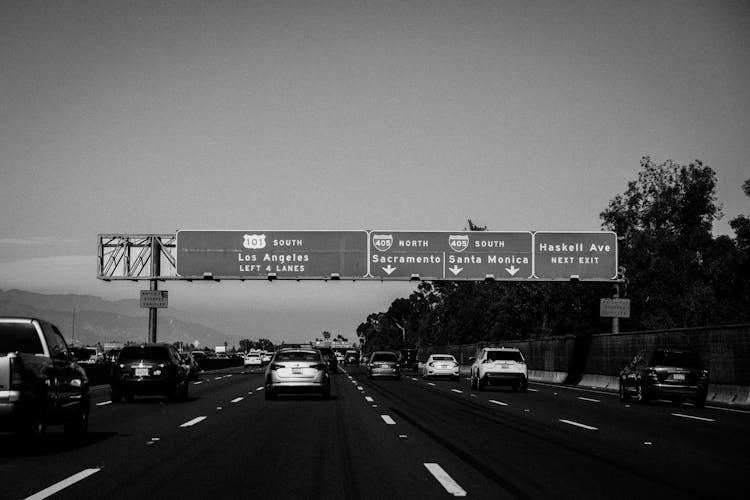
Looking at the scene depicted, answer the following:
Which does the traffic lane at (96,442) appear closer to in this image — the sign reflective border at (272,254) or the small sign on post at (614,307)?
the sign reflective border at (272,254)

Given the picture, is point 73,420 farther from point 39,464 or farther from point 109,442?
point 39,464

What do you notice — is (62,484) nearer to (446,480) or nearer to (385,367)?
(446,480)

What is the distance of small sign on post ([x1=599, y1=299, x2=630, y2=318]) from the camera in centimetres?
4659

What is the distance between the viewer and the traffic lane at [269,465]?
32.6 ft

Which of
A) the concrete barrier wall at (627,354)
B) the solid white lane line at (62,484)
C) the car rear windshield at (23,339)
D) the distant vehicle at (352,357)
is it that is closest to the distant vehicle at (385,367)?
the concrete barrier wall at (627,354)

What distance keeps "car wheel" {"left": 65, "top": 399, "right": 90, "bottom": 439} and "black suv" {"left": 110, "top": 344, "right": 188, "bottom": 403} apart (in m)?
11.0

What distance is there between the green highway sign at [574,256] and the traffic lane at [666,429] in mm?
19612

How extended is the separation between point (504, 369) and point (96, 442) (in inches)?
875

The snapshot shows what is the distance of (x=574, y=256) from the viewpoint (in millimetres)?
49156

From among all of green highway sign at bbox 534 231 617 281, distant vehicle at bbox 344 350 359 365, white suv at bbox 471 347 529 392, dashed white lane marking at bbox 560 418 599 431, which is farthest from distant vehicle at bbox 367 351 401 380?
distant vehicle at bbox 344 350 359 365

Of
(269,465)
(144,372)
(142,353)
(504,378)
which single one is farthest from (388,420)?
(504,378)

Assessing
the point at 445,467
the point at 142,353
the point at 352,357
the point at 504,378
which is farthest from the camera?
the point at 352,357

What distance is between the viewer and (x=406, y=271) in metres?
49.2

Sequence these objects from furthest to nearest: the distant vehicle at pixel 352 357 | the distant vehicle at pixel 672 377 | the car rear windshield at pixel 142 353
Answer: the distant vehicle at pixel 352 357 < the car rear windshield at pixel 142 353 < the distant vehicle at pixel 672 377
